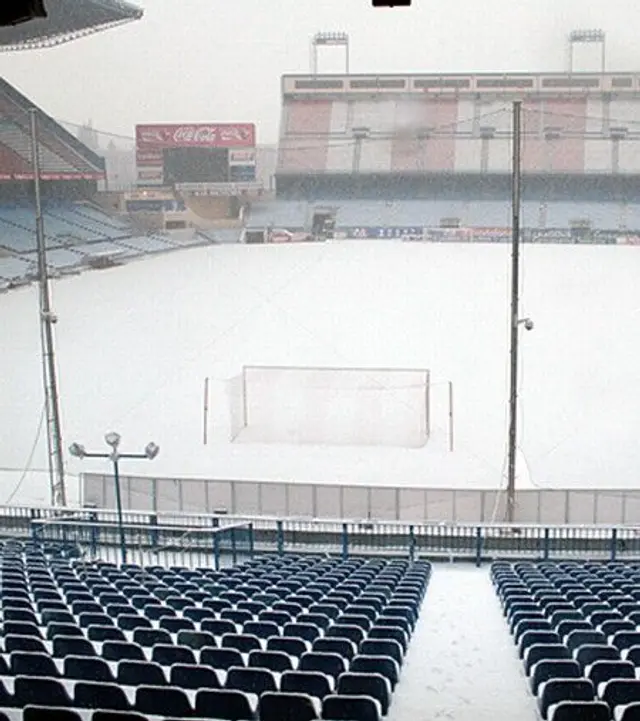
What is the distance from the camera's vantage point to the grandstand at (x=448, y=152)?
34.2 metres

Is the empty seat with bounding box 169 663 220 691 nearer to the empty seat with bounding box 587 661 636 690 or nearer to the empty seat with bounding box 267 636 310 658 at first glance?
the empty seat with bounding box 267 636 310 658

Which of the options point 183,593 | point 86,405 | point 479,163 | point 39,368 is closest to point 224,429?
point 86,405

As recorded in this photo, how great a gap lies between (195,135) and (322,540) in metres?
26.8

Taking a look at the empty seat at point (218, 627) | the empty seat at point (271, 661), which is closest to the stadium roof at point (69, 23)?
the empty seat at point (218, 627)

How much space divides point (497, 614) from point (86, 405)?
7.99m

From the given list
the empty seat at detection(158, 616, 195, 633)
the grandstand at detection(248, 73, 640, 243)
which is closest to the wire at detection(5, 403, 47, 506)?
the empty seat at detection(158, 616, 195, 633)

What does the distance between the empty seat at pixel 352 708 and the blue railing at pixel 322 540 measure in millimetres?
4803

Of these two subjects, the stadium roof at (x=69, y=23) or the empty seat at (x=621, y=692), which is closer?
the empty seat at (x=621, y=692)

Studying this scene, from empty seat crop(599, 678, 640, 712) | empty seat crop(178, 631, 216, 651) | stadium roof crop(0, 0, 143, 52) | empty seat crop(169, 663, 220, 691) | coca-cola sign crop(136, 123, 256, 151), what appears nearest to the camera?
empty seat crop(599, 678, 640, 712)

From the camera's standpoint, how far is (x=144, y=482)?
847cm

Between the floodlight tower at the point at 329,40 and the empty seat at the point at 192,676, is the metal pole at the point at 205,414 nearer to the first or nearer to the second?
the empty seat at the point at 192,676

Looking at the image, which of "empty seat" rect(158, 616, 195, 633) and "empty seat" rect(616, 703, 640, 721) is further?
"empty seat" rect(158, 616, 195, 633)

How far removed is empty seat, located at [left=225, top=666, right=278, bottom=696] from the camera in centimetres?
324

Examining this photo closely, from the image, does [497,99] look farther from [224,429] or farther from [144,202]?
[224,429]
